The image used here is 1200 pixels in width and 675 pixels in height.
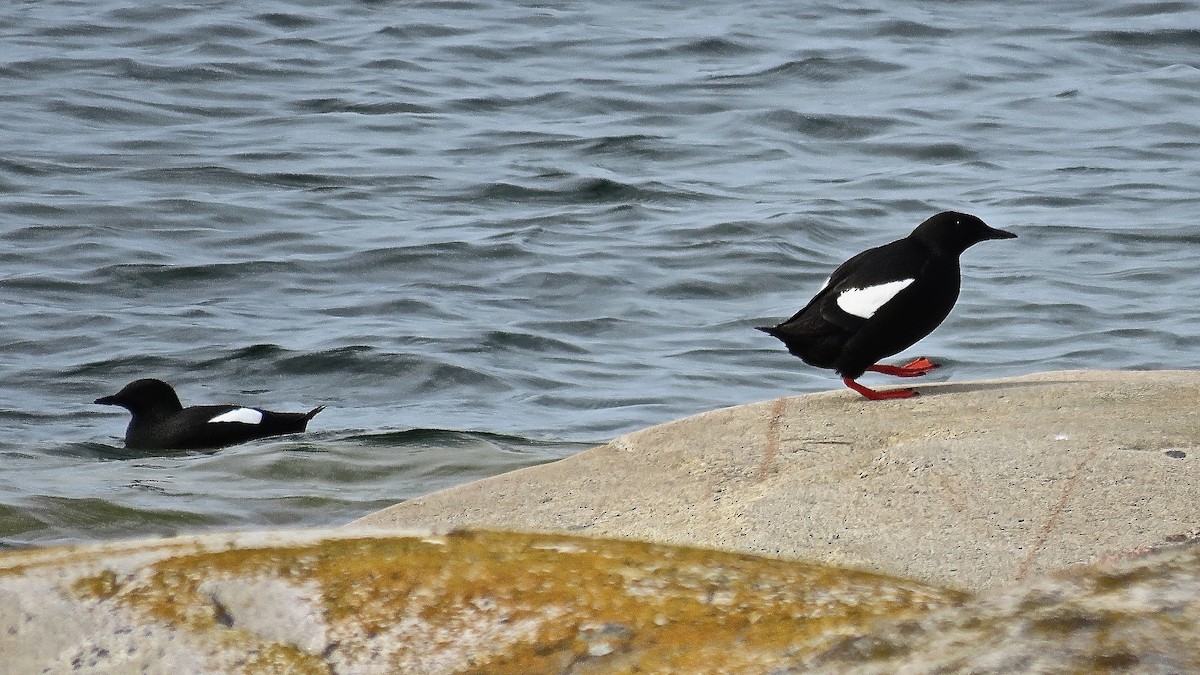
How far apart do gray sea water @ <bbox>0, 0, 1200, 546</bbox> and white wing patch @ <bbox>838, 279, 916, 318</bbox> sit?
8.58 ft

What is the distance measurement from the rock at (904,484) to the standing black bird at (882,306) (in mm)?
386

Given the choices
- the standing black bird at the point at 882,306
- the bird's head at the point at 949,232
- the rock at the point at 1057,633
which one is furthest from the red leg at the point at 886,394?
the rock at the point at 1057,633

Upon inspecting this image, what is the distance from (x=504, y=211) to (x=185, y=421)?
576 centimetres

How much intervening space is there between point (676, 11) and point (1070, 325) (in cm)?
1366

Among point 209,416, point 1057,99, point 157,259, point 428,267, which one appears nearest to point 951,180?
point 1057,99

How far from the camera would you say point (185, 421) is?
384 inches

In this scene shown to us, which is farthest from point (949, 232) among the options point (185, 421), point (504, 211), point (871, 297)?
point (504, 211)

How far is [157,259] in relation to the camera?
13.3 m

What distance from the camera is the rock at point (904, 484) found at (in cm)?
434

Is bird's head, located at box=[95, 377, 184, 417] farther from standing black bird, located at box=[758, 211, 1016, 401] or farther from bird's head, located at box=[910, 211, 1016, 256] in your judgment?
bird's head, located at box=[910, 211, 1016, 256]

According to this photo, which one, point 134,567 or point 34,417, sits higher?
point 134,567

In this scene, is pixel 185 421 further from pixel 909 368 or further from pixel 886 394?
pixel 886 394

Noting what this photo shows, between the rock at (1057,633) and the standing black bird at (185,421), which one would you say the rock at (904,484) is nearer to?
the rock at (1057,633)

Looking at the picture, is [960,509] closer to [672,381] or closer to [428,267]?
[672,381]
